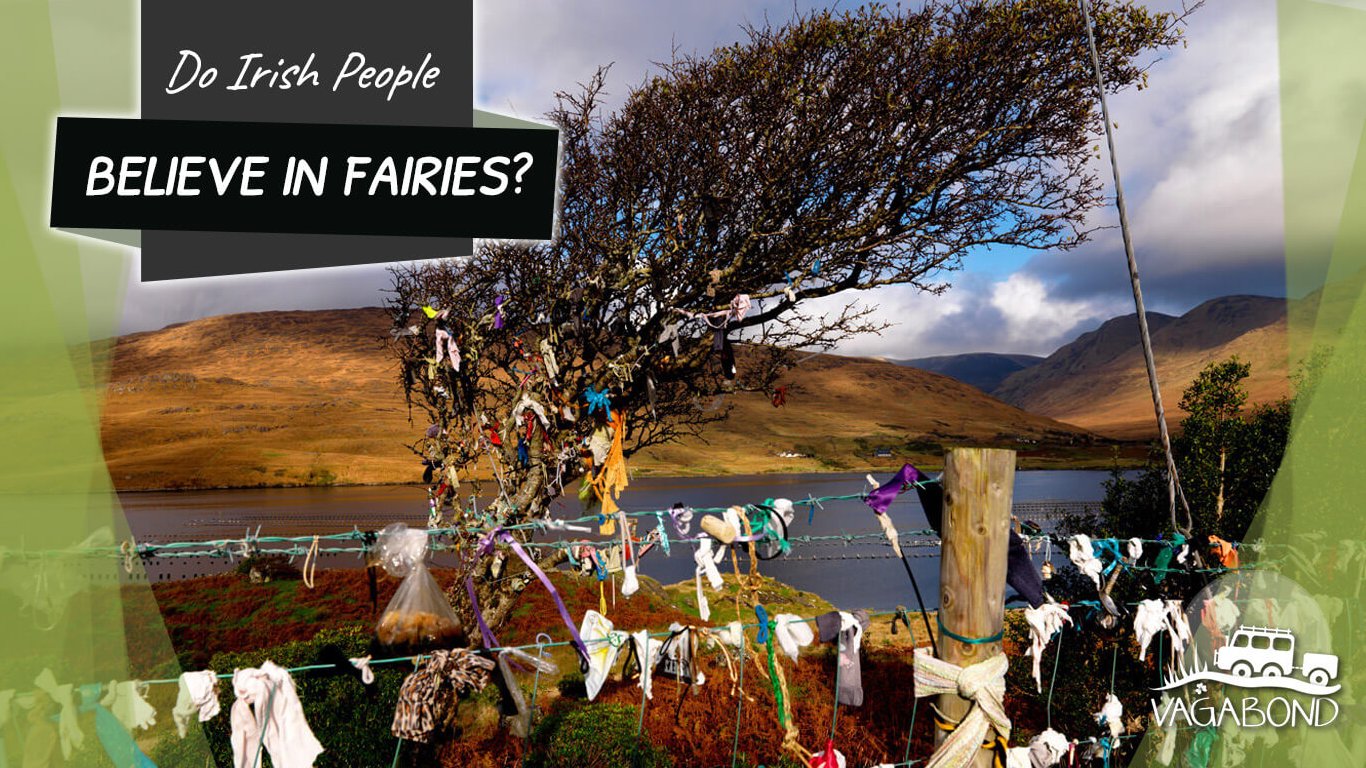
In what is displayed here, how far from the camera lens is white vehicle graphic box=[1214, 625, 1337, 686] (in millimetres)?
5055

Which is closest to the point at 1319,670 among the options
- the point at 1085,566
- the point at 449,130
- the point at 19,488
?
the point at 1085,566

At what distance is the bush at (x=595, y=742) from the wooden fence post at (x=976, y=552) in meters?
3.38

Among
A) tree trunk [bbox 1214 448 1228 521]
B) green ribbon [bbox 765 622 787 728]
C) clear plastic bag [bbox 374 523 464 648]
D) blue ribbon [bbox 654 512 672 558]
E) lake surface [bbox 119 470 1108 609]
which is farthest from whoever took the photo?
lake surface [bbox 119 470 1108 609]

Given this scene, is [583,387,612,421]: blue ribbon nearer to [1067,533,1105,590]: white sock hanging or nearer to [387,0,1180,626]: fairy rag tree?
[387,0,1180,626]: fairy rag tree

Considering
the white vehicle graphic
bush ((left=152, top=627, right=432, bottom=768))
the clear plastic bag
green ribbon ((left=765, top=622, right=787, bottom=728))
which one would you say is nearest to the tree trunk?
the white vehicle graphic

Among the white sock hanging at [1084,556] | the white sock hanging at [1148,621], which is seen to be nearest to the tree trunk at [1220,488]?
the white sock hanging at [1148,621]

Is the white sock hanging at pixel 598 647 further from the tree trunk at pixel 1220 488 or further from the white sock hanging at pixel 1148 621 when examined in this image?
the tree trunk at pixel 1220 488

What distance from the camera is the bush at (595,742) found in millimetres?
6148

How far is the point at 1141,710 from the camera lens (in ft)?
19.5

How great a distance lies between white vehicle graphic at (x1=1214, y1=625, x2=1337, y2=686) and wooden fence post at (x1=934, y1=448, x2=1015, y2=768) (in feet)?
9.52

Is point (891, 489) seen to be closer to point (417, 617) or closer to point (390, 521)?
point (417, 617)

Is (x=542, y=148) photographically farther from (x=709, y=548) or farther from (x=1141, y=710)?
(x=1141, y=710)

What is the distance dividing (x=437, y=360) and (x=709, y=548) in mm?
6050

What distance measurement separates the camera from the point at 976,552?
3.38 m
